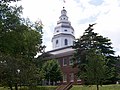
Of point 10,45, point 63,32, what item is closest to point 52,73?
point 10,45

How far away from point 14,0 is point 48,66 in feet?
116

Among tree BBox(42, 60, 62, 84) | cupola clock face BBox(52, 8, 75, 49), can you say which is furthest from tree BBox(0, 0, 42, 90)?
cupola clock face BBox(52, 8, 75, 49)

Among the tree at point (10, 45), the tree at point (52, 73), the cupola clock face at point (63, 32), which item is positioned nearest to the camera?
the tree at point (10, 45)

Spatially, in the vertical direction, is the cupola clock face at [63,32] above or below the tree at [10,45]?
above

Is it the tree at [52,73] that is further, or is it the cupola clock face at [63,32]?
the cupola clock face at [63,32]

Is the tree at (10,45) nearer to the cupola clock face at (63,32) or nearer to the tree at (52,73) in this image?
the tree at (52,73)

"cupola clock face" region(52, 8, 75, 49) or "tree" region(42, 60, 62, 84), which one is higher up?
"cupola clock face" region(52, 8, 75, 49)

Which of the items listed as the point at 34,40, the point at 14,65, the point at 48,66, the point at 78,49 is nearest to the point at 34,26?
the point at 34,40

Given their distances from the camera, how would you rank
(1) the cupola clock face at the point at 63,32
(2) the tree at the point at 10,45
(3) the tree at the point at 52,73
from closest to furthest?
(2) the tree at the point at 10,45, (3) the tree at the point at 52,73, (1) the cupola clock face at the point at 63,32

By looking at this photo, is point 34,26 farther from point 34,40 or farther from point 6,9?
point 6,9

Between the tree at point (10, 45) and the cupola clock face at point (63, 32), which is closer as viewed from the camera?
the tree at point (10, 45)

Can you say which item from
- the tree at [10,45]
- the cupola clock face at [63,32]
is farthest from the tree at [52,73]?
the cupola clock face at [63,32]

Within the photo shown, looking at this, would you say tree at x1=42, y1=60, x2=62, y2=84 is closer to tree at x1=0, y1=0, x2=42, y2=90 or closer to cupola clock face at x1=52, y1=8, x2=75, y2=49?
tree at x1=0, y1=0, x2=42, y2=90

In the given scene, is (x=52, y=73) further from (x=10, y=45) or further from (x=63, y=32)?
(x=63, y=32)
